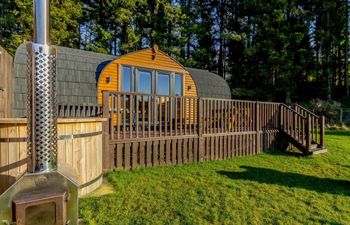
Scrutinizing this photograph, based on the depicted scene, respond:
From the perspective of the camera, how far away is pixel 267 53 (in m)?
19.8

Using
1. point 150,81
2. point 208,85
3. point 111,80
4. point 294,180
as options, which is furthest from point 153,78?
point 294,180

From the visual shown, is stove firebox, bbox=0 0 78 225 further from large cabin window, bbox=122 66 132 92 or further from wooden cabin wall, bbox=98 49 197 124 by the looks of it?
large cabin window, bbox=122 66 132 92

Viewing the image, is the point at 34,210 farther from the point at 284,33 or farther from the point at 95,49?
the point at 284,33

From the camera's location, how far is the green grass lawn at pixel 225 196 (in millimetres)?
3164

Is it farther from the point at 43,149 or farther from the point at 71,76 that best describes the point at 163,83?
the point at 43,149

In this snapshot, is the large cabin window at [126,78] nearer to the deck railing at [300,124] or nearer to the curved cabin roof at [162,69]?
Answer: the curved cabin roof at [162,69]

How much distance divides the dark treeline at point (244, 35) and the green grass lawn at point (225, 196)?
1538 cm

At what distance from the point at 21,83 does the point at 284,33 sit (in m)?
18.3

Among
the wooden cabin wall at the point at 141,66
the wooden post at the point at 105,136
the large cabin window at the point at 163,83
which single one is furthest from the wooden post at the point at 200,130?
the large cabin window at the point at 163,83

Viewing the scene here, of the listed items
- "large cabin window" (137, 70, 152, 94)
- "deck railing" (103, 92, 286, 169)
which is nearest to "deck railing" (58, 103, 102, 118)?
"deck railing" (103, 92, 286, 169)

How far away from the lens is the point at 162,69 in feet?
34.8

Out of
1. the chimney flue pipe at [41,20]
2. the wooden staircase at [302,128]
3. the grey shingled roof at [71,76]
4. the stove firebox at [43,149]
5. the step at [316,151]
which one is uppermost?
the grey shingled roof at [71,76]

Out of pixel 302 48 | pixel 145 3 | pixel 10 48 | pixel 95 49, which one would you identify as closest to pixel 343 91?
pixel 302 48

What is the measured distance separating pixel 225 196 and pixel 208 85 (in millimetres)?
9670
